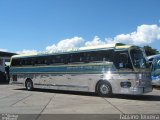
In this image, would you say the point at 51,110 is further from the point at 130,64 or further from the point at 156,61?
the point at 156,61

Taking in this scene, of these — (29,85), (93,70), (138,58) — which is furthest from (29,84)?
(138,58)

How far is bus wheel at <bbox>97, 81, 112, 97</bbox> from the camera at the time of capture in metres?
19.0

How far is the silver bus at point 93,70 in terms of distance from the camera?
1788 centimetres

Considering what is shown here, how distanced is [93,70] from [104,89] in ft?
4.57

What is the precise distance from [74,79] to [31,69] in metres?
5.02

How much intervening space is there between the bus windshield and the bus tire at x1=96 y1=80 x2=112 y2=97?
216 centimetres

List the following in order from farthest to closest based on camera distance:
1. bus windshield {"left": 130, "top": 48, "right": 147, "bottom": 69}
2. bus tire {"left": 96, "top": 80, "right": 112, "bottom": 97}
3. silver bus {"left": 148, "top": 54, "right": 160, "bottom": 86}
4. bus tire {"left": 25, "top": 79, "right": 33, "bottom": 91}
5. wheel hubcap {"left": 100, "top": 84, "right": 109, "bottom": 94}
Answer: silver bus {"left": 148, "top": 54, "right": 160, "bottom": 86}
bus tire {"left": 25, "top": 79, "right": 33, "bottom": 91}
wheel hubcap {"left": 100, "top": 84, "right": 109, "bottom": 94}
bus tire {"left": 96, "top": 80, "right": 112, "bottom": 97}
bus windshield {"left": 130, "top": 48, "right": 147, "bottom": 69}

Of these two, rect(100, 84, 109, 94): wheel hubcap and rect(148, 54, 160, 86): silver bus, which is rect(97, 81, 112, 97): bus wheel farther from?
rect(148, 54, 160, 86): silver bus

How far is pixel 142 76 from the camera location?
17.6 metres

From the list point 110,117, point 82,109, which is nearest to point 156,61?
point 82,109

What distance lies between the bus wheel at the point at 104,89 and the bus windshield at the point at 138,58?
85.9 inches

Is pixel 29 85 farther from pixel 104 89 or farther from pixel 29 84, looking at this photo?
pixel 104 89

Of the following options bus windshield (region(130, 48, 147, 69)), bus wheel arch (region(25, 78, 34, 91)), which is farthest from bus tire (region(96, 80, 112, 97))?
bus wheel arch (region(25, 78, 34, 91))

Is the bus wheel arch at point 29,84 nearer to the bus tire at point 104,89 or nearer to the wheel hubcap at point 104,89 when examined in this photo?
the bus tire at point 104,89
